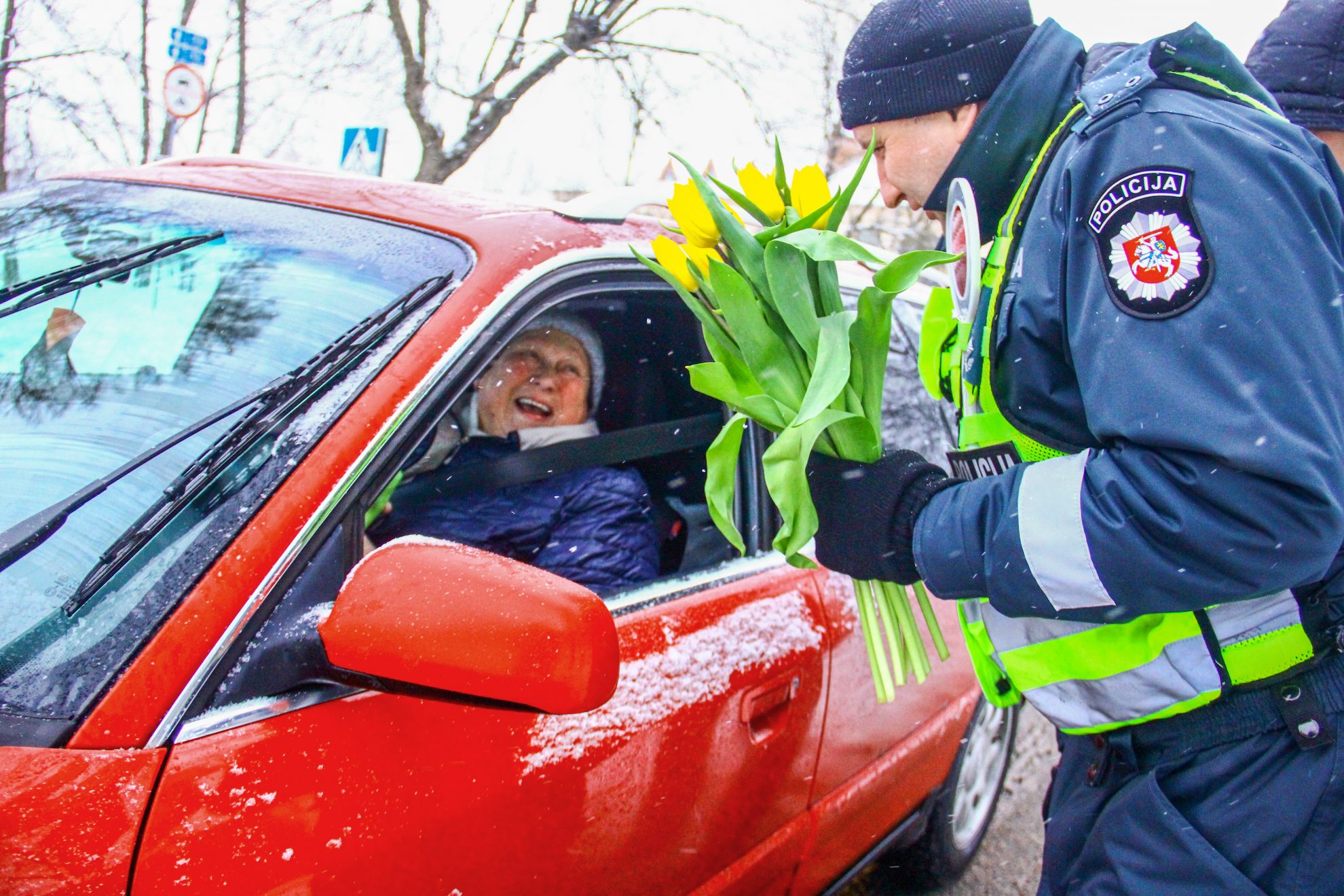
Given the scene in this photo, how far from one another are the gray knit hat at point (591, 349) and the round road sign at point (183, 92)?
6.10 m

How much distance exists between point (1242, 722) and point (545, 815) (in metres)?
0.97

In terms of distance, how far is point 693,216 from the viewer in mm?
1541

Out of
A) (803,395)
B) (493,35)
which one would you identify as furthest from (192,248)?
(493,35)

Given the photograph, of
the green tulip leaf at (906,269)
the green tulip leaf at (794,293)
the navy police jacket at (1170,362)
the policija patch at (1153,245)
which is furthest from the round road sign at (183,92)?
the policija patch at (1153,245)

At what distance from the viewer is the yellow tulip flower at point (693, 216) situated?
5.04ft

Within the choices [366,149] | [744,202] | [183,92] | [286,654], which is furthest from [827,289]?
[183,92]

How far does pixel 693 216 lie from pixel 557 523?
34.1 inches

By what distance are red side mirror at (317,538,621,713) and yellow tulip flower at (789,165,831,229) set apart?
74cm

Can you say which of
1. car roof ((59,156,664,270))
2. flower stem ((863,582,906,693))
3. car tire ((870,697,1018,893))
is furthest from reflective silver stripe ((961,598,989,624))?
car tire ((870,697,1018,893))

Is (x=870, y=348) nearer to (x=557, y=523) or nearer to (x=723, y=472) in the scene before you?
(x=723, y=472)

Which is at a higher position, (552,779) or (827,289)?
(827,289)

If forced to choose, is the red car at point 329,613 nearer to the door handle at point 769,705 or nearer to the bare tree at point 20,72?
the door handle at point 769,705

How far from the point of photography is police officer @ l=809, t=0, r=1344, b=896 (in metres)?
1.07

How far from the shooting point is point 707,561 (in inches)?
84.2
